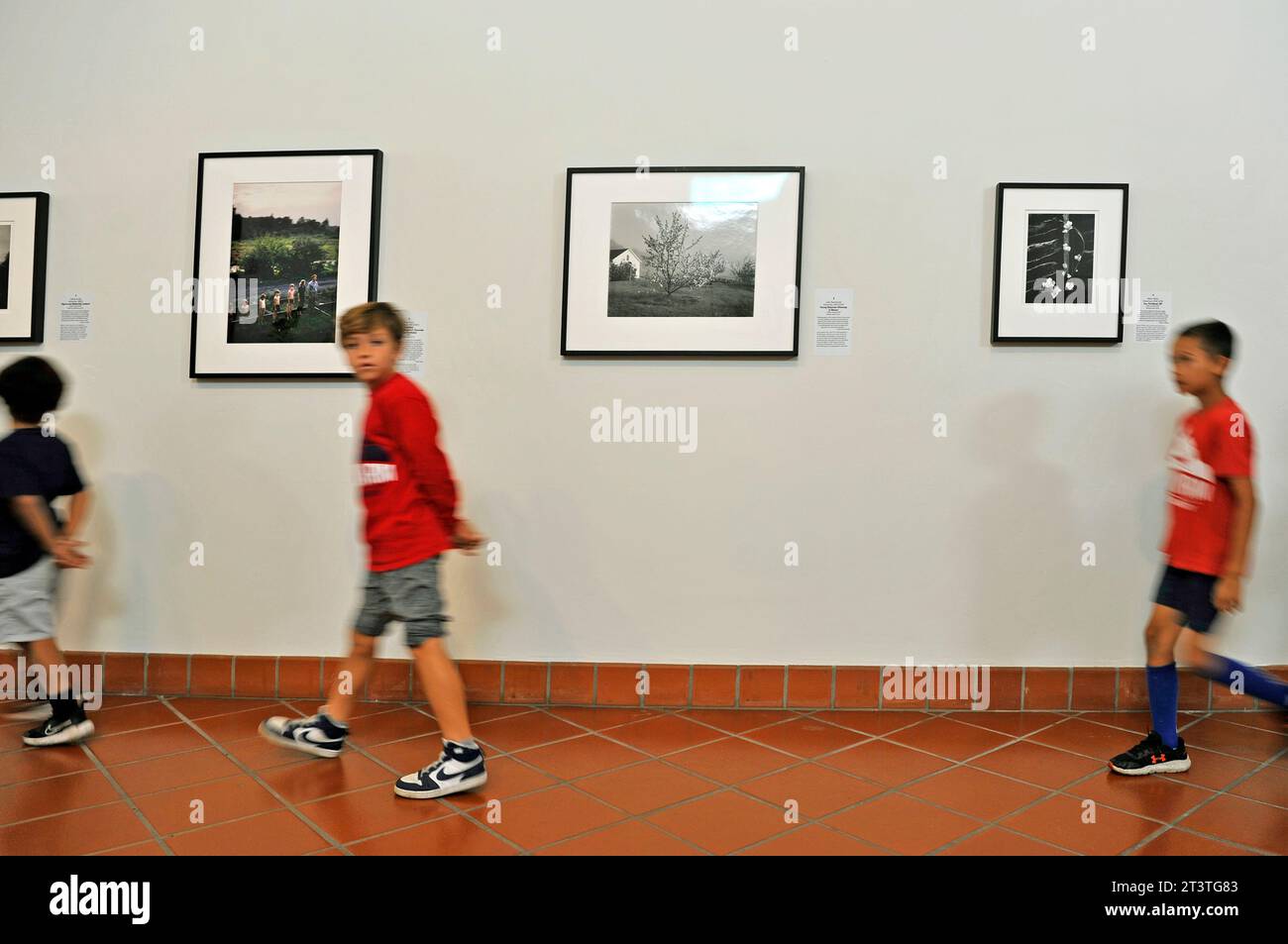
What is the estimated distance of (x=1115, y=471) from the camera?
3047 millimetres

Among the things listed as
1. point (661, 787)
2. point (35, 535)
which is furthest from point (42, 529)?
point (661, 787)

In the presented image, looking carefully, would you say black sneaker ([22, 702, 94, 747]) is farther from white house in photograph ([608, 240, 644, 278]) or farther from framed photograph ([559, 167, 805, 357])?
white house in photograph ([608, 240, 644, 278])

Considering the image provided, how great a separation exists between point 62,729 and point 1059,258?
3788 mm

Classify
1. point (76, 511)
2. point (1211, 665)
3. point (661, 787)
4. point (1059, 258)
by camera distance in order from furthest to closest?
point (1059, 258)
point (76, 511)
point (1211, 665)
point (661, 787)

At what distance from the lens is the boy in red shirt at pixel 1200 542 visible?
230 centimetres

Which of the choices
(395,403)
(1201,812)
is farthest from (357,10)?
(1201,812)

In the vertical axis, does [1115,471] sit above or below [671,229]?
below

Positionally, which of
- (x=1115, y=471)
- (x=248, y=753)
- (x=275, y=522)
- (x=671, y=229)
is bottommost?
(x=248, y=753)

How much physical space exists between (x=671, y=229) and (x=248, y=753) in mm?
2296

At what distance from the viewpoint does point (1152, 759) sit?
2.46 meters

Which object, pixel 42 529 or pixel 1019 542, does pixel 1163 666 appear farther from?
pixel 42 529

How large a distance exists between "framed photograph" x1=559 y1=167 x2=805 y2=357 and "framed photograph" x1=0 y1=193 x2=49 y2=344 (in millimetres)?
2105

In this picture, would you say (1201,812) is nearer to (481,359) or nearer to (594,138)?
(481,359)
